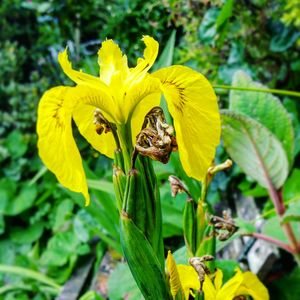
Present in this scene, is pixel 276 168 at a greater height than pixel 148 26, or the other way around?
pixel 148 26

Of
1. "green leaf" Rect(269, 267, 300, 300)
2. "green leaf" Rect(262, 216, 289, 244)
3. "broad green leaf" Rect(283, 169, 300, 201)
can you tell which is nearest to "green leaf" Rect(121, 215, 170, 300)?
"green leaf" Rect(262, 216, 289, 244)

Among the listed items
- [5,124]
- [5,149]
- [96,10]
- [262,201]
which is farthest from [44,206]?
[262,201]

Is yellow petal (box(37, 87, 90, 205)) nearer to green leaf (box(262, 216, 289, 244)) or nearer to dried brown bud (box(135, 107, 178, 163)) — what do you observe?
dried brown bud (box(135, 107, 178, 163))

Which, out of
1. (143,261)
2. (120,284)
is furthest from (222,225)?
(120,284)

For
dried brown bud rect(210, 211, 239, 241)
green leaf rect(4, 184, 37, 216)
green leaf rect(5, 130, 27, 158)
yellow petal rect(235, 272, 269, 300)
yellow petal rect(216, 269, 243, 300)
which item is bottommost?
green leaf rect(4, 184, 37, 216)

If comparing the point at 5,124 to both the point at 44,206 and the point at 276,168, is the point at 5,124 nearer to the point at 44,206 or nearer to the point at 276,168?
the point at 44,206

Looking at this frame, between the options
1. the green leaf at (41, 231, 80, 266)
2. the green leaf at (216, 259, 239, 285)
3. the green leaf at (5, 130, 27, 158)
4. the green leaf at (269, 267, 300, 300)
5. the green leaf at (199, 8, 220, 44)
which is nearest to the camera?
the green leaf at (216, 259, 239, 285)

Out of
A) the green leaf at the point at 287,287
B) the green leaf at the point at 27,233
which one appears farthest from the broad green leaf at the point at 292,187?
the green leaf at the point at 27,233
